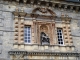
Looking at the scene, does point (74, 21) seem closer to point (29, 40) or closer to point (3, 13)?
point (29, 40)

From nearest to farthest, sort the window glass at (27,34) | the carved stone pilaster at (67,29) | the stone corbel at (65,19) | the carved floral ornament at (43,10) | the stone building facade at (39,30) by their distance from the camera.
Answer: the stone building facade at (39,30)
the window glass at (27,34)
the carved stone pilaster at (67,29)
the carved floral ornament at (43,10)
the stone corbel at (65,19)

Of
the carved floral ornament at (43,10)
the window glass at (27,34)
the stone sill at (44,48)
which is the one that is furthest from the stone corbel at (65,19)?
the window glass at (27,34)

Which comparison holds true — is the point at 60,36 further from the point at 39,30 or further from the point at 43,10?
the point at 43,10

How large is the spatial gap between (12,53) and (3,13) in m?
2.87

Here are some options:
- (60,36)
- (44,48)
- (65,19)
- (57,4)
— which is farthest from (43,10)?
(44,48)

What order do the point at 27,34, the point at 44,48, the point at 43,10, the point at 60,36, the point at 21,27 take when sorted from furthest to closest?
the point at 43,10 < the point at 60,36 < the point at 27,34 < the point at 21,27 < the point at 44,48

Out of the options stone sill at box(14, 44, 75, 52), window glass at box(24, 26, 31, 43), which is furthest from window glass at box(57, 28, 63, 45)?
window glass at box(24, 26, 31, 43)

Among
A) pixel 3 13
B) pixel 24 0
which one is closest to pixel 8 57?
pixel 3 13

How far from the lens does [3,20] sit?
11.5 meters

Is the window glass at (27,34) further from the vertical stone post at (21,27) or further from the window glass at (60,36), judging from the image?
the window glass at (60,36)

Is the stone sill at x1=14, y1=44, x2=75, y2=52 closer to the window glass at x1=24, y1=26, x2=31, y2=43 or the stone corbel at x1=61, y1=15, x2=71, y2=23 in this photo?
the window glass at x1=24, y1=26, x2=31, y2=43

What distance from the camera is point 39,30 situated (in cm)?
1197

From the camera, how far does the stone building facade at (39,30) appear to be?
11.0 meters

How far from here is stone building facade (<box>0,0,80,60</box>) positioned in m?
11.0
